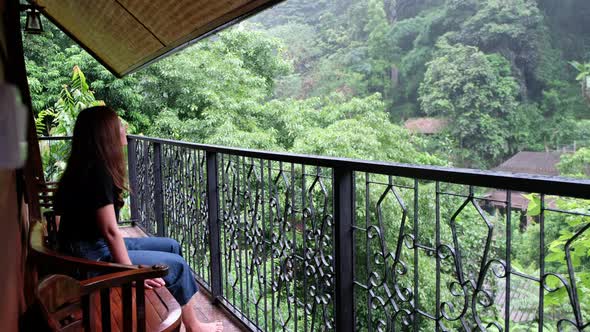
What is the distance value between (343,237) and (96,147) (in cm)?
95

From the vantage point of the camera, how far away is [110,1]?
293cm

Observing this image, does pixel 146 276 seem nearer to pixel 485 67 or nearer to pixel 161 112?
pixel 161 112

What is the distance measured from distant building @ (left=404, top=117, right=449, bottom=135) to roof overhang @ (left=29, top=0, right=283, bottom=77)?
1561 centimetres

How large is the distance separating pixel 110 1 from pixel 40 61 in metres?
11.9

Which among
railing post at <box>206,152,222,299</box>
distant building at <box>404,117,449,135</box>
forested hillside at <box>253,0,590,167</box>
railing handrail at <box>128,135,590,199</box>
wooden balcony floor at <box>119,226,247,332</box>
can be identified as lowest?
wooden balcony floor at <box>119,226,247,332</box>

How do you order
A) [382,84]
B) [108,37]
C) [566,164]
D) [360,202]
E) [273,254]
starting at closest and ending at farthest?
[273,254]
[108,37]
[360,202]
[566,164]
[382,84]

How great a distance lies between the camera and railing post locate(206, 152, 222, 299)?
9.58 ft

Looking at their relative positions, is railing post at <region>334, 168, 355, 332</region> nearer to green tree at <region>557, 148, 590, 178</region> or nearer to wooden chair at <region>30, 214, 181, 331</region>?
wooden chair at <region>30, 214, 181, 331</region>

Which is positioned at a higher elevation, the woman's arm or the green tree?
the woman's arm

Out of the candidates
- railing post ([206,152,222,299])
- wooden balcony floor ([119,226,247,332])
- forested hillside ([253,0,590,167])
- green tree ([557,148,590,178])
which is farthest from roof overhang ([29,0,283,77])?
green tree ([557,148,590,178])

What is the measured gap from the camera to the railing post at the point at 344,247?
1.74 meters

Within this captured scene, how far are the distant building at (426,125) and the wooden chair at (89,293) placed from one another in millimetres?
18010

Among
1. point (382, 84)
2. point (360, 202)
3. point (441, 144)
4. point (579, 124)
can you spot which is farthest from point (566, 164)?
point (360, 202)

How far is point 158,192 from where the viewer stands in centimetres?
425
